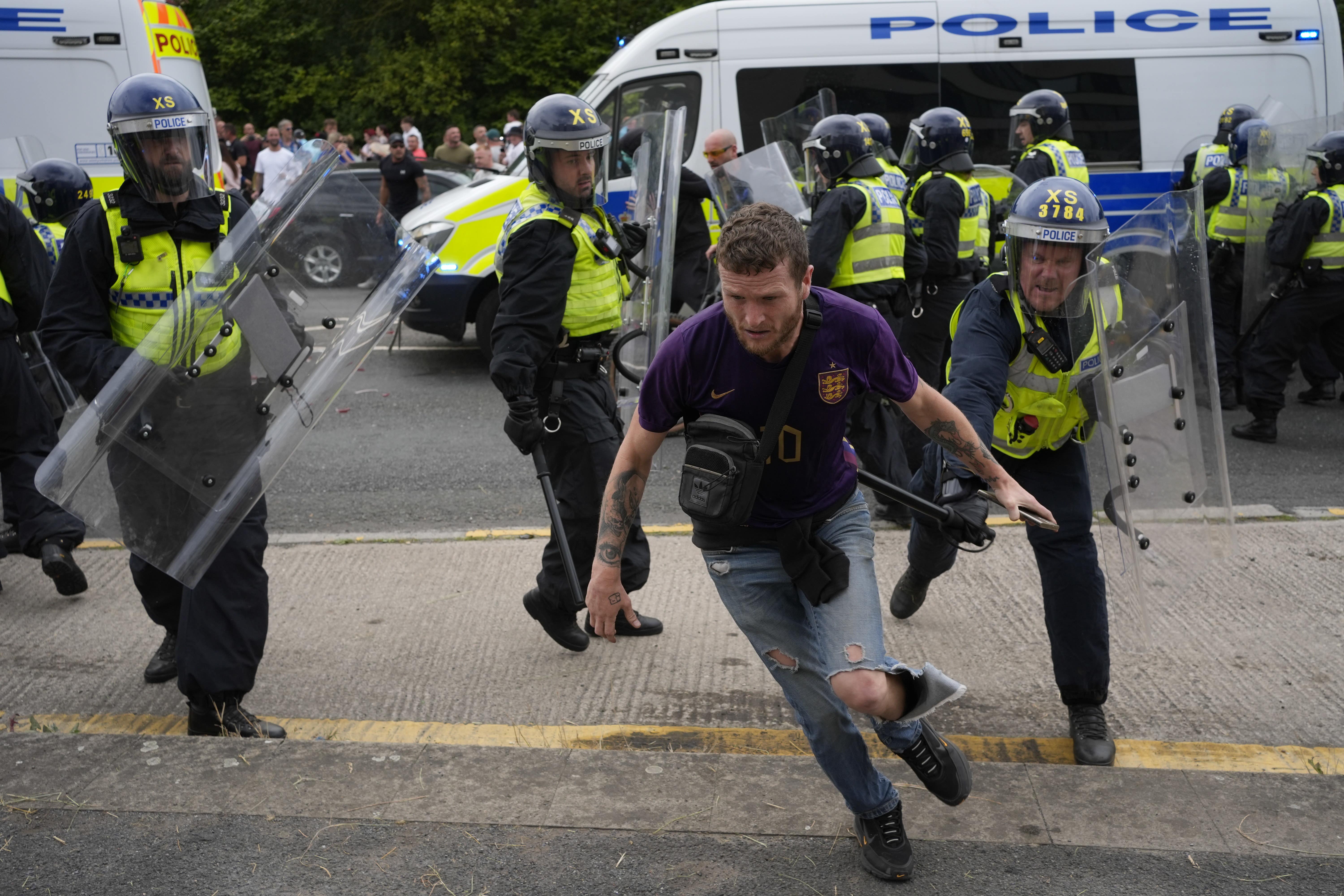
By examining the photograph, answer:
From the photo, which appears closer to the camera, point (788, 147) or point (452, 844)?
point (452, 844)

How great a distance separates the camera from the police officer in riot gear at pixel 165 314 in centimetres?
371

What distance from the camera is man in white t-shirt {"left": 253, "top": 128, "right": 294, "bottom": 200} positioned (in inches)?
692

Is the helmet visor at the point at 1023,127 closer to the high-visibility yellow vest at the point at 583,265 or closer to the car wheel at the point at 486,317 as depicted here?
the car wheel at the point at 486,317

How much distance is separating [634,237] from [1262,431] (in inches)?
200

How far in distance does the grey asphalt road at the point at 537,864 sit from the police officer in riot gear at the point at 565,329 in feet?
A: 4.22

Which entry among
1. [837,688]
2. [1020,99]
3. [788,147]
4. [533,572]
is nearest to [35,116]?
[788,147]

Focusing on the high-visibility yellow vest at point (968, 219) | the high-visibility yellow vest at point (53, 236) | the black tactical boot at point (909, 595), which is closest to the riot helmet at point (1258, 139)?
the high-visibility yellow vest at point (968, 219)

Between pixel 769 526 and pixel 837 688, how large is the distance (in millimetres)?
428

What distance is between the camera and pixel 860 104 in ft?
32.0

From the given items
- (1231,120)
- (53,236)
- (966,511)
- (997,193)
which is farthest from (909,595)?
(1231,120)

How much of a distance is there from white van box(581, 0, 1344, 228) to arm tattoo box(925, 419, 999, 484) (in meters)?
6.50

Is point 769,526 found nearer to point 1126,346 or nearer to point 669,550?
point 1126,346

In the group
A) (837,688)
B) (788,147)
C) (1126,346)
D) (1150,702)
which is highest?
(788,147)

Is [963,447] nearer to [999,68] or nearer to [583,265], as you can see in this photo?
[583,265]
